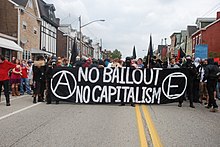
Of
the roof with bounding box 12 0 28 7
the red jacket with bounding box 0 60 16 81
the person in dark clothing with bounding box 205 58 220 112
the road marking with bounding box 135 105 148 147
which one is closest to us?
the road marking with bounding box 135 105 148 147

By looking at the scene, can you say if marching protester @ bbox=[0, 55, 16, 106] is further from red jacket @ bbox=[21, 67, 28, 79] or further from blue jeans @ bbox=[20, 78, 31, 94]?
blue jeans @ bbox=[20, 78, 31, 94]

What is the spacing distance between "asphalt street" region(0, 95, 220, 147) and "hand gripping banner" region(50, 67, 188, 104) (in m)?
0.75

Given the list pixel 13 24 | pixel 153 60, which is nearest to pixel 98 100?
pixel 153 60

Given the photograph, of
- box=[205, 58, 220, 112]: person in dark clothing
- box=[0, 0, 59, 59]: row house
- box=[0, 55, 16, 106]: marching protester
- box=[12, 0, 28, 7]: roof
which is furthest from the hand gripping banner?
box=[12, 0, 28, 7]: roof

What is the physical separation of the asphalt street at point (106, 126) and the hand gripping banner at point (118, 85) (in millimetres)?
753

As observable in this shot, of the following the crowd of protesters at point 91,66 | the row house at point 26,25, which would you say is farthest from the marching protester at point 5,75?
the row house at point 26,25

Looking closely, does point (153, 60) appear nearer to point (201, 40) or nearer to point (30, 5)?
point (30, 5)

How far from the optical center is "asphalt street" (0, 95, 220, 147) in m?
6.61

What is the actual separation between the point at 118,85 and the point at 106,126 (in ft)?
14.4

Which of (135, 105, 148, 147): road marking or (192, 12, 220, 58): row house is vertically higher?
(192, 12, 220, 58): row house

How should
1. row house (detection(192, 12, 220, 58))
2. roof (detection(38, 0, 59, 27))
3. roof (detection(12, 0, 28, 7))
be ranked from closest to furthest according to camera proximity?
roof (detection(12, 0, 28, 7)), roof (detection(38, 0, 59, 27)), row house (detection(192, 12, 220, 58))

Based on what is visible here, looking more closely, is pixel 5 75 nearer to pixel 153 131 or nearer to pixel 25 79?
pixel 25 79

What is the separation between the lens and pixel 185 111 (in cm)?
1112

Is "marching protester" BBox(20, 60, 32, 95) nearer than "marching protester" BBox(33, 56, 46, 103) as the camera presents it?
No
